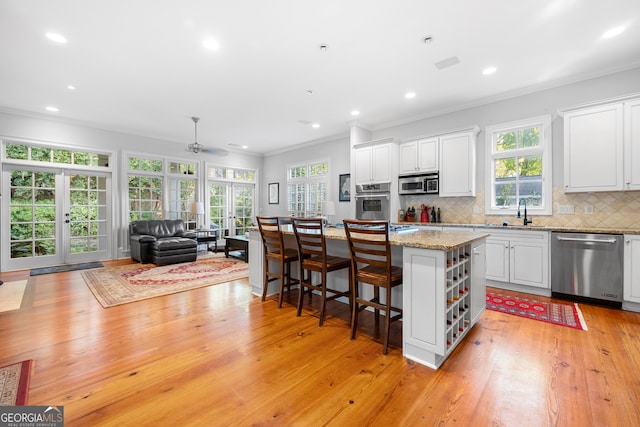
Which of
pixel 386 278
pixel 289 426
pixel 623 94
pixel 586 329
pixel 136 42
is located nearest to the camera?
pixel 289 426

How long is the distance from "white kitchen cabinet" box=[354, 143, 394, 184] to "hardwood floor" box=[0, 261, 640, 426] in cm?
303

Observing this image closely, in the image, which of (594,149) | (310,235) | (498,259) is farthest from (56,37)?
(594,149)

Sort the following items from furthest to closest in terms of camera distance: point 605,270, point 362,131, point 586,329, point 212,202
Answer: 1. point 212,202
2. point 362,131
3. point 605,270
4. point 586,329

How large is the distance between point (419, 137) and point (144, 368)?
491cm

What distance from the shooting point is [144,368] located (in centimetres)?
202

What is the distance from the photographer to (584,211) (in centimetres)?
376

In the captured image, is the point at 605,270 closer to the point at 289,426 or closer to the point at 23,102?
the point at 289,426

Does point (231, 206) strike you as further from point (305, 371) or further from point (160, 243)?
point (305, 371)

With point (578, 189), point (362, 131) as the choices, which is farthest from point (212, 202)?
point (578, 189)

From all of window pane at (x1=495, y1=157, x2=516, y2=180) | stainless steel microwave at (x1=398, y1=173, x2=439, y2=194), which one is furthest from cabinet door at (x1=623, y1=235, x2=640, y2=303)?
stainless steel microwave at (x1=398, y1=173, x2=439, y2=194)

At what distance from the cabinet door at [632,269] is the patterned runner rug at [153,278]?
15.8 feet

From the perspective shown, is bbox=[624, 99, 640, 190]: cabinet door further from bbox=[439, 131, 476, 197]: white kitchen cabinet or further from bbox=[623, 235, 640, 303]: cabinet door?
bbox=[439, 131, 476, 197]: white kitchen cabinet
